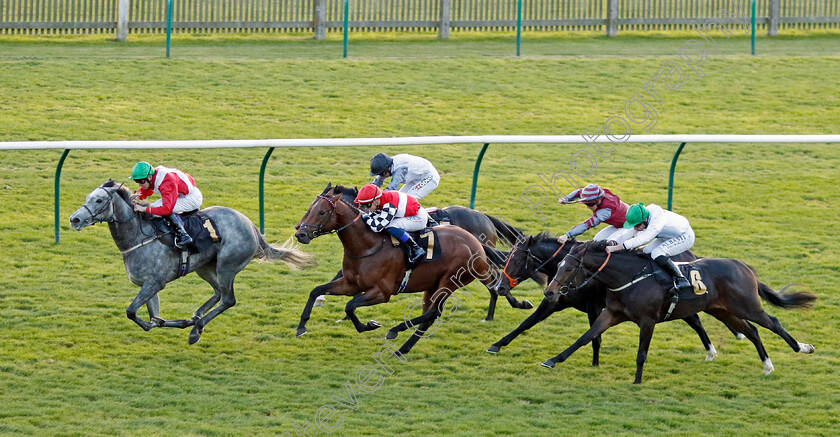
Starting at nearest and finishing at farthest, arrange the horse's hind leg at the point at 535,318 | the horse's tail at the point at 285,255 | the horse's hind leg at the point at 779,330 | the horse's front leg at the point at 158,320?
the horse's hind leg at the point at 779,330
the horse's hind leg at the point at 535,318
the horse's front leg at the point at 158,320
the horse's tail at the point at 285,255

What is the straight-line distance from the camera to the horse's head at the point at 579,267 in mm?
7701

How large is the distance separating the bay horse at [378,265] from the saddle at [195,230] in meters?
0.87

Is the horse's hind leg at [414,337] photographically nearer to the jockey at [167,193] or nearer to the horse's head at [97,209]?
the jockey at [167,193]

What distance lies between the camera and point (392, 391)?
7.57m

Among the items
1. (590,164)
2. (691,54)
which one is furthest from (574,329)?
(691,54)

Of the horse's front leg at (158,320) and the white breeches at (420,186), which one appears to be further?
the white breeches at (420,186)

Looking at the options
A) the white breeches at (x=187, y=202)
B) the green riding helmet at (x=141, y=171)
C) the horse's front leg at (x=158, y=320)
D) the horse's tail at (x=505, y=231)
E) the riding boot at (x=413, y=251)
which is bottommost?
the horse's front leg at (x=158, y=320)

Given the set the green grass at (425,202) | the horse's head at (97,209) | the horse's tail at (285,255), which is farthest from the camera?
the horse's tail at (285,255)

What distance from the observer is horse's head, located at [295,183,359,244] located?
8016mm

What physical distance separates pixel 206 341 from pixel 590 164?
6.91m

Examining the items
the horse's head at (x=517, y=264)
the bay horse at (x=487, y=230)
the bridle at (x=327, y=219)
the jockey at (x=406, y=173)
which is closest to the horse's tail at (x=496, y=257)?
the bay horse at (x=487, y=230)

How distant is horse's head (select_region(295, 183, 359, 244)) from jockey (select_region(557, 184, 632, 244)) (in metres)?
1.79

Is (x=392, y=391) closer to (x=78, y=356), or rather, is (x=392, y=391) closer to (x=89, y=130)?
(x=78, y=356)

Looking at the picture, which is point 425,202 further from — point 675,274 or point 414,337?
point 675,274
